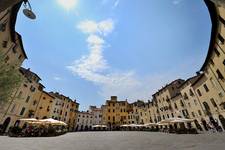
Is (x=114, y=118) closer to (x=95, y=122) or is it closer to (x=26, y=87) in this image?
(x=95, y=122)

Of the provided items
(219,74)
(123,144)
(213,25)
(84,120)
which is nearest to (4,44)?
(123,144)

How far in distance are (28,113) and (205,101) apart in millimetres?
43774

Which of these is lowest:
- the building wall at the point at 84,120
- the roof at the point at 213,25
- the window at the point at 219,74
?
the window at the point at 219,74

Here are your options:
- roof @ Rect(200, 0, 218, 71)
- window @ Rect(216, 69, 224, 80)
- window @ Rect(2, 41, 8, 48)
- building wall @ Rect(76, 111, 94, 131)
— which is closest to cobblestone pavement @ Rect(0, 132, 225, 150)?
window @ Rect(216, 69, 224, 80)

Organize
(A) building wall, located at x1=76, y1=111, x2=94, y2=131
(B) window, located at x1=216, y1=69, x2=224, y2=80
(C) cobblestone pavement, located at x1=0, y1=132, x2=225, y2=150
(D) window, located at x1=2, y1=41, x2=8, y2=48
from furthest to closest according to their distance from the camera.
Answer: (A) building wall, located at x1=76, y1=111, x2=94, y2=131 → (B) window, located at x1=216, y1=69, x2=224, y2=80 → (D) window, located at x1=2, y1=41, x2=8, y2=48 → (C) cobblestone pavement, located at x1=0, y1=132, x2=225, y2=150

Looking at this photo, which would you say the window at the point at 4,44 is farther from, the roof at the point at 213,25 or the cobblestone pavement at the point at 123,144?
the roof at the point at 213,25

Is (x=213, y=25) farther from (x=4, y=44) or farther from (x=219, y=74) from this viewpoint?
(x=4, y=44)

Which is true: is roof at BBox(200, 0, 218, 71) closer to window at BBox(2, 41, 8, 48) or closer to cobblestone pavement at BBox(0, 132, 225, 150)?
cobblestone pavement at BBox(0, 132, 225, 150)

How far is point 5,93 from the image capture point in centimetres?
1020

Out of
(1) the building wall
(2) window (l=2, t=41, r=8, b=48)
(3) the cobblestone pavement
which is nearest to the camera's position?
(3) the cobblestone pavement

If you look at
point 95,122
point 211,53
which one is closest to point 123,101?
point 95,122

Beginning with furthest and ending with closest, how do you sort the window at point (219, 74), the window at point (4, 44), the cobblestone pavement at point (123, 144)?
the window at point (219, 74) → the window at point (4, 44) → the cobblestone pavement at point (123, 144)

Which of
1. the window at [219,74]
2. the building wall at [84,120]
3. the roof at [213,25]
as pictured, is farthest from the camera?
the building wall at [84,120]

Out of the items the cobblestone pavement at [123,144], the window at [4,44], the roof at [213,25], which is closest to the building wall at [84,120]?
the window at [4,44]
